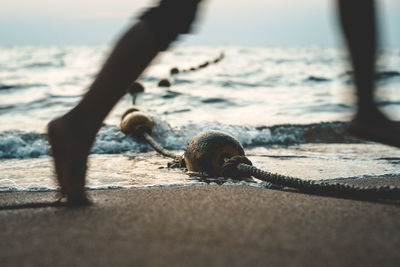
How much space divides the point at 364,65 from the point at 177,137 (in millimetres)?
3229

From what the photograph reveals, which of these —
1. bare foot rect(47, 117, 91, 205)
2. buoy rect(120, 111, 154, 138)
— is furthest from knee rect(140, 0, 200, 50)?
buoy rect(120, 111, 154, 138)

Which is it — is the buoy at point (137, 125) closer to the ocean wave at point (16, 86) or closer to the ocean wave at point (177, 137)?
the ocean wave at point (177, 137)

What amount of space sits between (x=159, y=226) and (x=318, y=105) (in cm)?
693

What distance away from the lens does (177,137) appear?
4.73 meters

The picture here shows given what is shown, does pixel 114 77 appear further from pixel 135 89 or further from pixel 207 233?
pixel 135 89

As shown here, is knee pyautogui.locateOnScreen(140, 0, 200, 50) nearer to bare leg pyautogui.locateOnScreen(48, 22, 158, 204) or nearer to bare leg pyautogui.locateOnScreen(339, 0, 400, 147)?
bare leg pyautogui.locateOnScreen(48, 22, 158, 204)

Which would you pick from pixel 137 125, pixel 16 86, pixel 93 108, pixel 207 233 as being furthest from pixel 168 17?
pixel 16 86

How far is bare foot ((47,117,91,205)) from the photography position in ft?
4.82

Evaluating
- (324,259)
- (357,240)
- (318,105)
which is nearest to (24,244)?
(324,259)

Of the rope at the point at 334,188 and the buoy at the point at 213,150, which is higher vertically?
the rope at the point at 334,188

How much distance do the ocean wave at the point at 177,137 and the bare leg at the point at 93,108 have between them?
252 centimetres

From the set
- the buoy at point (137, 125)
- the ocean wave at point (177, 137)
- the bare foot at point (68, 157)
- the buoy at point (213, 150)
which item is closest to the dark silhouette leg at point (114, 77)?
the bare foot at point (68, 157)

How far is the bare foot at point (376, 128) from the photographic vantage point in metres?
1.64

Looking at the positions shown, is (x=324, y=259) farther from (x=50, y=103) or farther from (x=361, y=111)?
(x=50, y=103)
